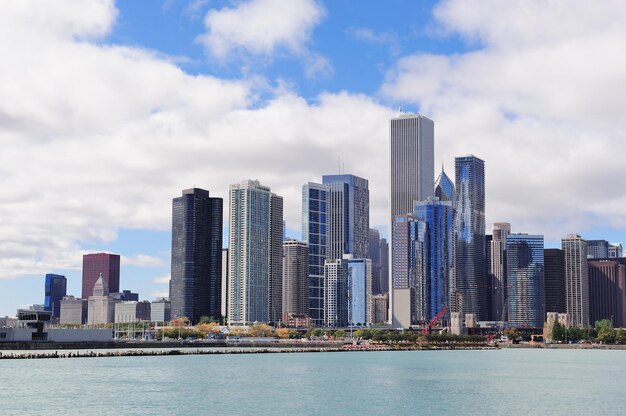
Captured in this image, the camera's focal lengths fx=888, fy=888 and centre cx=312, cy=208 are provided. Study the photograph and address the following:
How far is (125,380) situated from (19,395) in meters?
26.4

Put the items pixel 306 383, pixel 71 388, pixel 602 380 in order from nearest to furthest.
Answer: pixel 71 388
pixel 306 383
pixel 602 380

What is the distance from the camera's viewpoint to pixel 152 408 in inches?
3777

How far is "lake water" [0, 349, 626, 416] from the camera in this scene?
316 ft

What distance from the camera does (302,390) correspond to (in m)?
119

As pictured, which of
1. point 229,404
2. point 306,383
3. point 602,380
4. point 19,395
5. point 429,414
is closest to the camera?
point 429,414

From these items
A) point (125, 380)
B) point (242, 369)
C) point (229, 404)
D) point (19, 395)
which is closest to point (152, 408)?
point (229, 404)

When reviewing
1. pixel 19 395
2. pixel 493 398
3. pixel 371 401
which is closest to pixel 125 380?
pixel 19 395

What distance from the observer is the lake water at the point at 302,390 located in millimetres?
96438

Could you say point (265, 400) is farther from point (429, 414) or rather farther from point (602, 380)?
point (602, 380)

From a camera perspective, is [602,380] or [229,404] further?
[602,380]

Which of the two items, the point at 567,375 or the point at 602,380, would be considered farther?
the point at 567,375

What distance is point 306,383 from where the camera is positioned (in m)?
132

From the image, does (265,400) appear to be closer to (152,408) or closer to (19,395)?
(152,408)

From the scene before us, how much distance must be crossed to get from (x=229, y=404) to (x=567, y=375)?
263 feet
